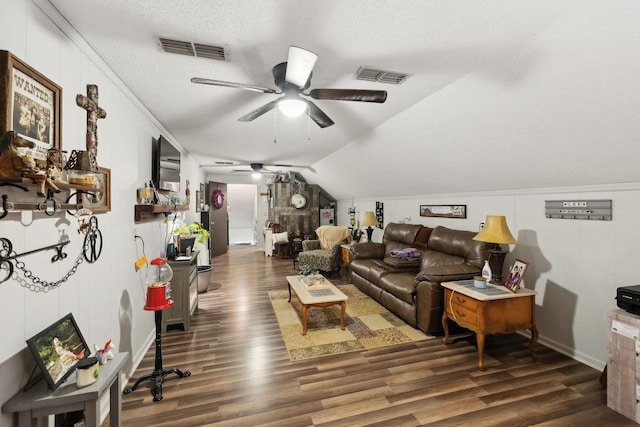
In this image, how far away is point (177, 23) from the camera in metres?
1.64

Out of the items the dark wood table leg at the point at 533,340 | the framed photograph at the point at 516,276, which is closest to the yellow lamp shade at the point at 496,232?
the framed photograph at the point at 516,276

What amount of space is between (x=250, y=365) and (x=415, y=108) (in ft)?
9.93

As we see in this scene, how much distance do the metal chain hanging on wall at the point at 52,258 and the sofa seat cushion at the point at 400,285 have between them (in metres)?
3.05

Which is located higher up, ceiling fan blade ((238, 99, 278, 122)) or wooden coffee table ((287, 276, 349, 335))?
ceiling fan blade ((238, 99, 278, 122))

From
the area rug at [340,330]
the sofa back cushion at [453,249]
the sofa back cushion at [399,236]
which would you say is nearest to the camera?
the area rug at [340,330]

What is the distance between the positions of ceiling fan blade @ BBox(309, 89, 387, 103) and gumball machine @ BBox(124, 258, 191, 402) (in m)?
1.87

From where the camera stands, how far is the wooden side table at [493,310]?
8.49ft

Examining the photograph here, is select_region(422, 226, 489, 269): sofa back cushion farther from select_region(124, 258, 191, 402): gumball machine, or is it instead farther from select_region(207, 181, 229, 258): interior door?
select_region(207, 181, 229, 258): interior door

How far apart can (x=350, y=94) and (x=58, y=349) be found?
223 centimetres

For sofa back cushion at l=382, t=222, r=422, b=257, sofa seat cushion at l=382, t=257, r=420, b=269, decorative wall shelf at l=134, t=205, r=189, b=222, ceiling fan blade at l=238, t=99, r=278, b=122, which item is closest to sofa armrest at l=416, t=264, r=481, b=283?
sofa seat cushion at l=382, t=257, r=420, b=269

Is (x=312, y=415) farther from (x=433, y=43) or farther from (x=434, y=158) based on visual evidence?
(x=434, y=158)

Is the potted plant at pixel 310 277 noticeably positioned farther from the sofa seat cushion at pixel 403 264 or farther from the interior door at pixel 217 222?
the interior door at pixel 217 222

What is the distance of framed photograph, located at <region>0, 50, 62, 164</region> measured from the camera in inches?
45.4

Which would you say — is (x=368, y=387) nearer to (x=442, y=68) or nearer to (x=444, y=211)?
(x=442, y=68)
